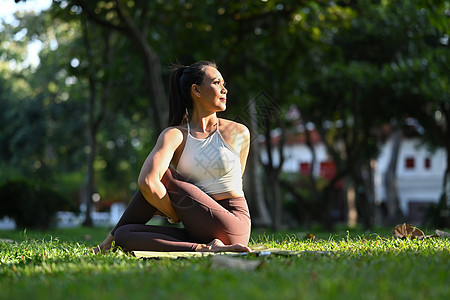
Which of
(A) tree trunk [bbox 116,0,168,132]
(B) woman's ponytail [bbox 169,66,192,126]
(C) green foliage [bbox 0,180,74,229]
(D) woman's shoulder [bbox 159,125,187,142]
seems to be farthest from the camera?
(C) green foliage [bbox 0,180,74,229]

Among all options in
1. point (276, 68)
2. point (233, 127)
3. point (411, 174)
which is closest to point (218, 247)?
point (233, 127)

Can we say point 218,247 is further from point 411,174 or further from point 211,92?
point 411,174

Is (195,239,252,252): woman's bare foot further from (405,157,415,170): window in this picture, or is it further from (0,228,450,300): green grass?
(405,157,415,170): window

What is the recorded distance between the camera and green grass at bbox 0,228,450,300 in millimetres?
2584

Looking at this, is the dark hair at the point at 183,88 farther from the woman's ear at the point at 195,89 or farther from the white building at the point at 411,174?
the white building at the point at 411,174

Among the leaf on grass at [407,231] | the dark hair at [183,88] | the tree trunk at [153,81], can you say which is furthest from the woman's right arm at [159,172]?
the tree trunk at [153,81]

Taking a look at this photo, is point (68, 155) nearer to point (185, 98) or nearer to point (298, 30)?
point (298, 30)

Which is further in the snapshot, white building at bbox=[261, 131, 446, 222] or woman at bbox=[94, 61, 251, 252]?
white building at bbox=[261, 131, 446, 222]

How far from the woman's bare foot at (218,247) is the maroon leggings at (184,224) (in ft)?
0.20

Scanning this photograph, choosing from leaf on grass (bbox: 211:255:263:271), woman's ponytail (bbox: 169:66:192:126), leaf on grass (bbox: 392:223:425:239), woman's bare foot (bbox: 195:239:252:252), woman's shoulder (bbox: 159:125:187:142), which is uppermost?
woman's ponytail (bbox: 169:66:192:126)

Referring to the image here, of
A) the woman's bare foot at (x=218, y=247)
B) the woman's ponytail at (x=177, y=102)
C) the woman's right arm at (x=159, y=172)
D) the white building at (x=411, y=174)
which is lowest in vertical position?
the white building at (x=411, y=174)

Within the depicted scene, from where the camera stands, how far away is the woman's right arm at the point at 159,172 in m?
4.60

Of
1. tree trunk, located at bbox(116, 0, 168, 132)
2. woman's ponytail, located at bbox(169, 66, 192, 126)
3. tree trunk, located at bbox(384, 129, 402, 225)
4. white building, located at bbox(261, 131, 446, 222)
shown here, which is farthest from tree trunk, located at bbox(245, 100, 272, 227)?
white building, located at bbox(261, 131, 446, 222)

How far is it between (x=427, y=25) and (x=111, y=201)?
4017cm
